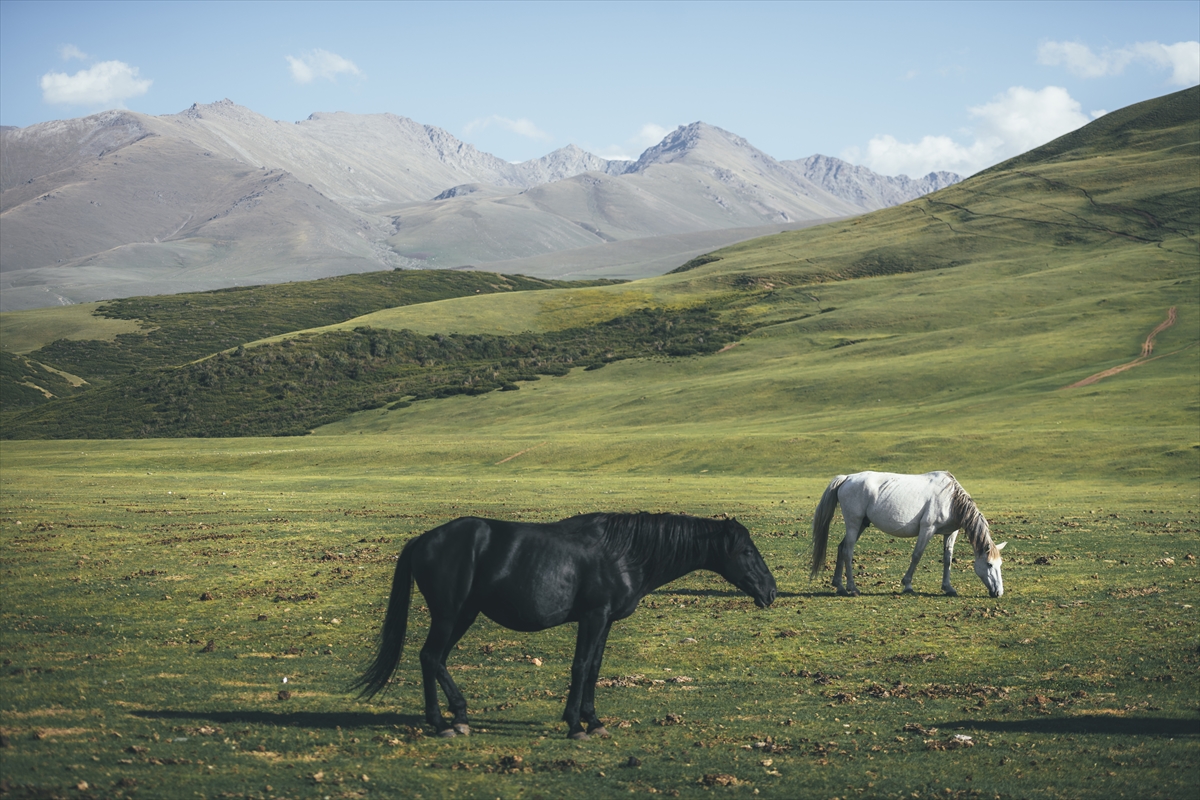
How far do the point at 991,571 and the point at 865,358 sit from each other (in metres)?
80.5

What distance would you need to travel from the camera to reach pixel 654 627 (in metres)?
19.5

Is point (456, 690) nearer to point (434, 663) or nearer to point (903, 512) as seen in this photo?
point (434, 663)

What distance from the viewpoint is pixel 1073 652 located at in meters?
16.9

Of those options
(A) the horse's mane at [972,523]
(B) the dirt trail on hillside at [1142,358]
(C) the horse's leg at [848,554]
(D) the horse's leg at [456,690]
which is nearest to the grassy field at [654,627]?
(D) the horse's leg at [456,690]

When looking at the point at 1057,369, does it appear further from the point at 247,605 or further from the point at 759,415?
the point at 247,605

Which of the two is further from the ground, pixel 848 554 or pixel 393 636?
pixel 393 636

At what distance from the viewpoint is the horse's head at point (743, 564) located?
13.4m

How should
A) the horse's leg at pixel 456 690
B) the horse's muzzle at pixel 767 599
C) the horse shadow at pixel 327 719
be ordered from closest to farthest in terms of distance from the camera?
the horse's leg at pixel 456 690 → the horse shadow at pixel 327 719 → the horse's muzzle at pixel 767 599

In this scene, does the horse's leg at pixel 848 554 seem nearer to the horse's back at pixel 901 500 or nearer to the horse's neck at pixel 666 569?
the horse's back at pixel 901 500

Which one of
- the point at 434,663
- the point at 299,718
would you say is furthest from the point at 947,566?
the point at 299,718

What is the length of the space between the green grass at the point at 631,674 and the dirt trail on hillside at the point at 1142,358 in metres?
46.2

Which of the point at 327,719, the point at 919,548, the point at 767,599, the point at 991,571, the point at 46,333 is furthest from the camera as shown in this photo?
the point at 46,333

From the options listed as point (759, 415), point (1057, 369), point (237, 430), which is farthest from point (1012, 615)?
point (237, 430)

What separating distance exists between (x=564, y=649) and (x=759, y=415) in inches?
2518
